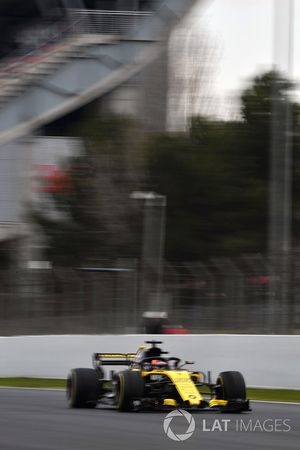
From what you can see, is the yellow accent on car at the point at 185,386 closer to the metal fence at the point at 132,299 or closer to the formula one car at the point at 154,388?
the formula one car at the point at 154,388

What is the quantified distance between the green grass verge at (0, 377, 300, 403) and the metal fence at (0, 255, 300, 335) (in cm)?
104

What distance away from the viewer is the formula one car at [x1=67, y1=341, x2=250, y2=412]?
1024 cm

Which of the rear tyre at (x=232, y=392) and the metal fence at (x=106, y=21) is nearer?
the rear tyre at (x=232, y=392)

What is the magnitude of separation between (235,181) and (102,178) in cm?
399

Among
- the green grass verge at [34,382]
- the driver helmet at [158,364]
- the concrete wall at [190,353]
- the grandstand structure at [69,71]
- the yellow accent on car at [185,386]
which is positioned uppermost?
→ the grandstand structure at [69,71]

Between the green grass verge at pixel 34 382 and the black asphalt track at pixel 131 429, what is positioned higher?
the black asphalt track at pixel 131 429

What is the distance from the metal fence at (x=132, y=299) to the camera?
16.6m

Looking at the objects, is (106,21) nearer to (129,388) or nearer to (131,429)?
(129,388)

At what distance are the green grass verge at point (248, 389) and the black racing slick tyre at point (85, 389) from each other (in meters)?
2.88

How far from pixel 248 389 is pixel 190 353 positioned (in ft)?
3.57

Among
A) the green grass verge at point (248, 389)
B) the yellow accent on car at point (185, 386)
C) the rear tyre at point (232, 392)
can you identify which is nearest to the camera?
the yellow accent on car at point (185, 386)

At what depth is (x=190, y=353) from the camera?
15125mm

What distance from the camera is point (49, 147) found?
30.6m

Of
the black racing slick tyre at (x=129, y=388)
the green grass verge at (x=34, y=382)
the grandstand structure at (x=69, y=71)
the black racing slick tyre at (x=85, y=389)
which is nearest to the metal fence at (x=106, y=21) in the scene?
the grandstand structure at (x=69, y=71)
